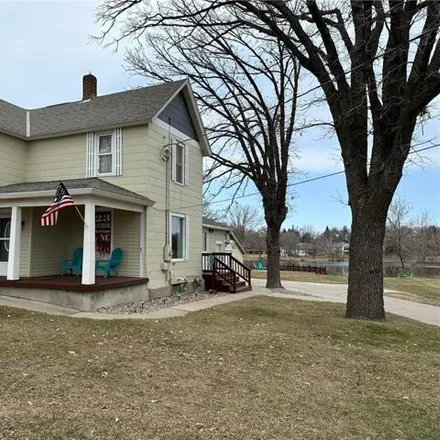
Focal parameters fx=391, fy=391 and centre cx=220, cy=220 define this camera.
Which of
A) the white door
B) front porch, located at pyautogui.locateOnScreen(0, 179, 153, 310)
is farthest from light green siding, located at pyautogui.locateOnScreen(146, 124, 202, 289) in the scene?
the white door

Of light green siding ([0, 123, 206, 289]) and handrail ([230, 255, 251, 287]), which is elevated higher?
light green siding ([0, 123, 206, 289])

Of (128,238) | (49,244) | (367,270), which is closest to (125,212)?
(128,238)

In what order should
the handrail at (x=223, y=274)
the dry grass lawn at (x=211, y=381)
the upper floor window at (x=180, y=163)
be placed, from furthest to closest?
the handrail at (x=223, y=274)
the upper floor window at (x=180, y=163)
the dry grass lawn at (x=211, y=381)

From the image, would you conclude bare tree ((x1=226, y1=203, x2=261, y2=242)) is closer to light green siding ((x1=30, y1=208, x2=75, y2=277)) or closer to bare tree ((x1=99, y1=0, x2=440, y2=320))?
light green siding ((x1=30, y1=208, x2=75, y2=277))

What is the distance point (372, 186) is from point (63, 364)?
7.28m

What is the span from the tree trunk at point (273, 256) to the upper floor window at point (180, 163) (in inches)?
224

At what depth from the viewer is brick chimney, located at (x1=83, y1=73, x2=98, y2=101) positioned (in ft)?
50.1

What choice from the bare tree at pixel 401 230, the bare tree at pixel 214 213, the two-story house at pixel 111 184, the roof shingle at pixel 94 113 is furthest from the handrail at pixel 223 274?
the bare tree at pixel 401 230

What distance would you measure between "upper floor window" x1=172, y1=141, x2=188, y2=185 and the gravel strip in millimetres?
3867

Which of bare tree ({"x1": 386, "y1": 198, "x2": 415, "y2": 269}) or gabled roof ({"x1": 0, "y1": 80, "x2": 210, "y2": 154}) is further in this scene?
bare tree ({"x1": 386, "y1": 198, "x2": 415, "y2": 269})

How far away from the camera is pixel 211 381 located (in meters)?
4.66

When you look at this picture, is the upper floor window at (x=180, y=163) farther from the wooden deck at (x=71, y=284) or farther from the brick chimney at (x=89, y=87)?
the brick chimney at (x=89, y=87)

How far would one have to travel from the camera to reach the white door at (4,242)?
39.1 ft

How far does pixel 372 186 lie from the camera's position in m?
8.98
